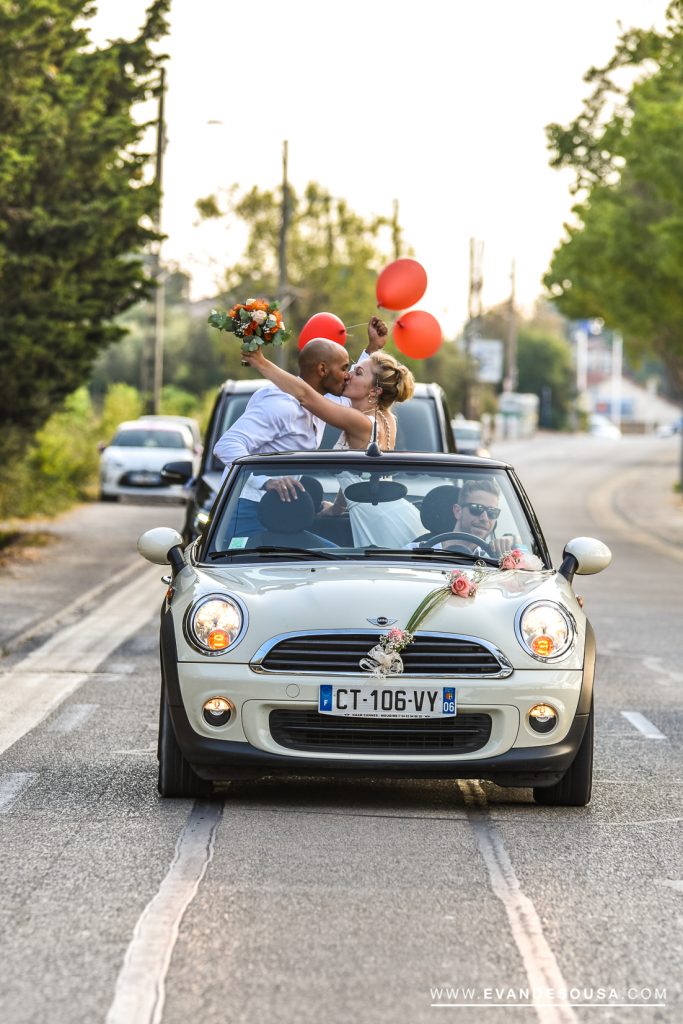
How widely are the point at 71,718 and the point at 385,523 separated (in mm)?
2662

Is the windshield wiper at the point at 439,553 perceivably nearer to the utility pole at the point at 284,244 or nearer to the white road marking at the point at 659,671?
the white road marking at the point at 659,671

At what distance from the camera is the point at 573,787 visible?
7.72m

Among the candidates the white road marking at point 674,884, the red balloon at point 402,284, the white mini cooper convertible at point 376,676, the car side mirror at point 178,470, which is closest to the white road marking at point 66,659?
the car side mirror at point 178,470

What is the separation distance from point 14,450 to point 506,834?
16.0 meters

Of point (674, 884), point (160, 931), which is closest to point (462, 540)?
point (674, 884)

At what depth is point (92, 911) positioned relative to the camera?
5809 mm

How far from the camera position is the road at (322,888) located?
4945 mm

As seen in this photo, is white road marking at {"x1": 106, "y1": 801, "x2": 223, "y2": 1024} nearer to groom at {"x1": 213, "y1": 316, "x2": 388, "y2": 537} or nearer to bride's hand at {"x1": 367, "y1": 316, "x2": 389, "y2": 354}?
Result: groom at {"x1": 213, "y1": 316, "x2": 388, "y2": 537}

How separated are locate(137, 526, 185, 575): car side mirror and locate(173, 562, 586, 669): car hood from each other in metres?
0.44

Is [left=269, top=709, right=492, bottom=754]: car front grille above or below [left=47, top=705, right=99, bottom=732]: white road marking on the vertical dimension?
above

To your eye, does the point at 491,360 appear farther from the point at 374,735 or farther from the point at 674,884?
the point at 674,884

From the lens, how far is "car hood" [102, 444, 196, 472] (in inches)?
1326

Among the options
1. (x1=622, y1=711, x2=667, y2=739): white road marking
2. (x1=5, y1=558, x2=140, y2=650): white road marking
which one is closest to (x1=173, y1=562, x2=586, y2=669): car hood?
(x1=622, y1=711, x2=667, y2=739): white road marking

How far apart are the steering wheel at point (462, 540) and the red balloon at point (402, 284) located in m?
4.32
